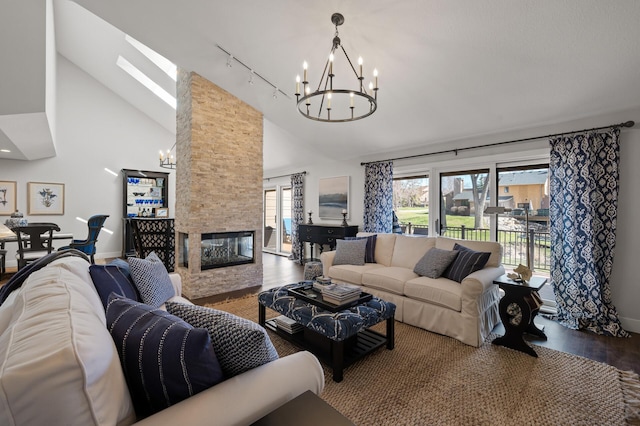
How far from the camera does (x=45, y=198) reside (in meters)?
6.41

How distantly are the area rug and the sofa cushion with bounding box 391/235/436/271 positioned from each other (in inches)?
48.3

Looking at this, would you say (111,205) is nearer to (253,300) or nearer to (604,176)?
(253,300)

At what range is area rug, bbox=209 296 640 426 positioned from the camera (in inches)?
71.4

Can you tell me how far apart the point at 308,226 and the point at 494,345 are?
4029 mm

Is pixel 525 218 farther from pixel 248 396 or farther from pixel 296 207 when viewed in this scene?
pixel 296 207

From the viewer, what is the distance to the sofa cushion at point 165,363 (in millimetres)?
953

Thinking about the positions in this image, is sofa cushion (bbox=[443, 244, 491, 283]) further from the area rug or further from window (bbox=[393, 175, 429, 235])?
window (bbox=[393, 175, 429, 235])

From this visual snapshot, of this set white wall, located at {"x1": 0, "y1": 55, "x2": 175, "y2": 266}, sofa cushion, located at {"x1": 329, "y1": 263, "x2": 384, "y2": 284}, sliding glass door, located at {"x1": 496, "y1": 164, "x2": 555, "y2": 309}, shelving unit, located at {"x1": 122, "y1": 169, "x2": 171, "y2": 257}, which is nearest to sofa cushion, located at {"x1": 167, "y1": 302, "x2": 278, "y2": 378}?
sofa cushion, located at {"x1": 329, "y1": 263, "x2": 384, "y2": 284}

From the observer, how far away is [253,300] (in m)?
4.00

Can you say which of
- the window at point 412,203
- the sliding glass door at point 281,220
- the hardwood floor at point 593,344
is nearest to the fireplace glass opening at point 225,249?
the window at point 412,203

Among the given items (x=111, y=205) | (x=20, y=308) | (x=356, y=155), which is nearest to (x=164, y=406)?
(x=20, y=308)

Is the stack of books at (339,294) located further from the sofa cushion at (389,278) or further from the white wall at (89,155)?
the white wall at (89,155)

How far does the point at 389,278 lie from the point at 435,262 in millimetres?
538

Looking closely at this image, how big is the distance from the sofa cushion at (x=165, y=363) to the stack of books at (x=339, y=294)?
1525mm
